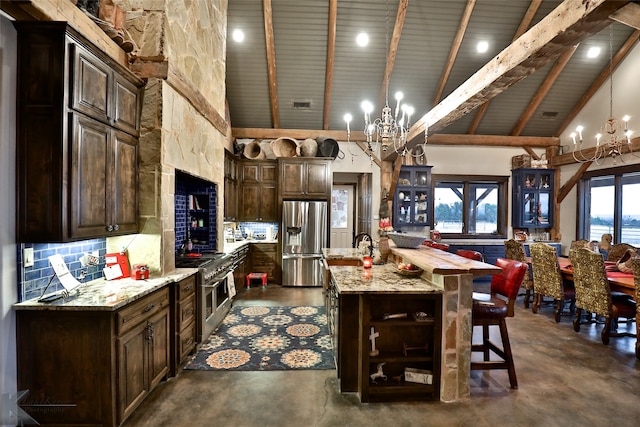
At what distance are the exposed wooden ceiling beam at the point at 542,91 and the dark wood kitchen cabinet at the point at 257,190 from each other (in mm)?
5478

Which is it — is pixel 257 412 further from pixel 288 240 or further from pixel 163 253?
pixel 288 240

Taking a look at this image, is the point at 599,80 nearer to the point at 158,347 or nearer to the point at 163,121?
the point at 163,121

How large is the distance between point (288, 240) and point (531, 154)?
233 inches

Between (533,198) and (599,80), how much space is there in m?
2.55

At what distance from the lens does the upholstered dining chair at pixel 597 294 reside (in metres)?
3.55

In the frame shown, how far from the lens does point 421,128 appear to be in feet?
15.8

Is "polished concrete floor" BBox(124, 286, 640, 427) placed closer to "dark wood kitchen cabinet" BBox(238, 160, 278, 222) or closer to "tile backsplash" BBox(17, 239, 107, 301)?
"tile backsplash" BBox(17, 239, 107, 301)

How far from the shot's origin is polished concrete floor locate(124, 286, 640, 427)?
2299 millimetres

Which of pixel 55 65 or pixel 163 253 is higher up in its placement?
pixel 55 65

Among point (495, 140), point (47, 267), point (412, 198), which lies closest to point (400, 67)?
point (412, 198)

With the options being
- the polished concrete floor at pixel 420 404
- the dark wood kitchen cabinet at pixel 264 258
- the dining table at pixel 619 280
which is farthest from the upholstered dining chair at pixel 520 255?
the dark wood kitchen cabinet at pixel 264 258

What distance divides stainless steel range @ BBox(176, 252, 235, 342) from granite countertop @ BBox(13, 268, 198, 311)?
1.62 feet

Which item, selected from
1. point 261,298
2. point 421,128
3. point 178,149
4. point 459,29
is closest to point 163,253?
point 178,149

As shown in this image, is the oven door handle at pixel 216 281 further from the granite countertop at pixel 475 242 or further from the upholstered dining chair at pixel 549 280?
the granite countertop at pixel 475 242
